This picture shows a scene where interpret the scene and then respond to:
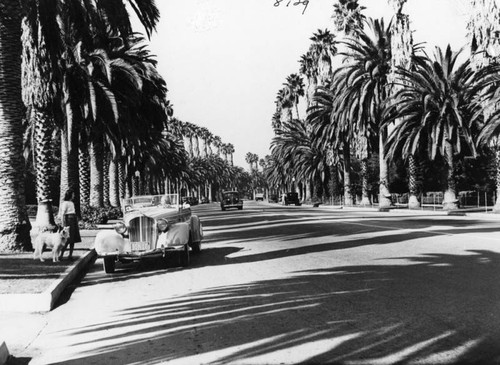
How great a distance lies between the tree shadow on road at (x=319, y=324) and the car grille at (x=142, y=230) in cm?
330

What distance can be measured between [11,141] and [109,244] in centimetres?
472

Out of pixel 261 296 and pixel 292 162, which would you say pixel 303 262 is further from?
pixel 292 162

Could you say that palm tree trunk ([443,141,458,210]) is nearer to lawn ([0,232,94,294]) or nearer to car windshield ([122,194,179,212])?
car windshield ([122,194,179,212])

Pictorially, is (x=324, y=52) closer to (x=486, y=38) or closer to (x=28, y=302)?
(x=486, y=38)

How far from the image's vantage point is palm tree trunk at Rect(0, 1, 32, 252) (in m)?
14.2

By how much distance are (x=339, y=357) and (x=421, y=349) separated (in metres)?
0.80

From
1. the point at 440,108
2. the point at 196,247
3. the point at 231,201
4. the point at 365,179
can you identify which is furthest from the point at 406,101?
the point at 196,247

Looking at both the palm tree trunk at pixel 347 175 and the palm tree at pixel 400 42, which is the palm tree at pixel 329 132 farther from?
the palm tree at pixel 400 42

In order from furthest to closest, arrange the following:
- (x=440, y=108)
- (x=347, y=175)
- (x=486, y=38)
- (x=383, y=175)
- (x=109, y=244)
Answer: (x=347, y=175)
(x=383, y=175)
(x=440, y=108)
(x=486, y=38)
(x=109, y=244)

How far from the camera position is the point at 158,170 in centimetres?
6088

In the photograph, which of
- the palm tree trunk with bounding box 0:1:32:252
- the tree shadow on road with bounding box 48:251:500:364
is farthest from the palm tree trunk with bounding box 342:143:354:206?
the tree shadow on road with bounding box 48:251:500:364

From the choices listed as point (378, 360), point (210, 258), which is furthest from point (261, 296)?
point (210, 258)

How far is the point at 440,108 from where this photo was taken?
125ft

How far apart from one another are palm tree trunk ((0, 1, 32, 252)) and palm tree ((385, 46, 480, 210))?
28874 mm
